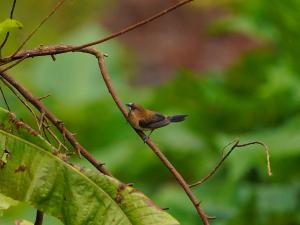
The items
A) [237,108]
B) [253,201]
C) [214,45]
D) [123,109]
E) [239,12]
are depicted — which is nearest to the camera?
[123,109]

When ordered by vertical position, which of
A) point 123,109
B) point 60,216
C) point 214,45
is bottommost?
point 214,45

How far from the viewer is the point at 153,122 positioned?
1645 mm

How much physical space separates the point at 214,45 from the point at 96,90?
6896mm

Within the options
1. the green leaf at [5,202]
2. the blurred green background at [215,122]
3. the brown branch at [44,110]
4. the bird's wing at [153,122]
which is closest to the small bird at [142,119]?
the bird's wing at [153,122]

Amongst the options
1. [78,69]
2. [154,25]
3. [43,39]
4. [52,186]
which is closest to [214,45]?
[154,25]

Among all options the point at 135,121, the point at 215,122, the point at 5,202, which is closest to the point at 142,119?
the point at 135,121

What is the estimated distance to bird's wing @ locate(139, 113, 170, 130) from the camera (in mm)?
1619

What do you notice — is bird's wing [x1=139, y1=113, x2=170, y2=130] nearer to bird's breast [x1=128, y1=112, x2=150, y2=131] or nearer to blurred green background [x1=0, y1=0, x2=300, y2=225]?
bird's breast [x1=128, y1=112, x2=150, y2=131]

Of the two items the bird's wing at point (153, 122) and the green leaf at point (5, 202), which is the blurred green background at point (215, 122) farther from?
the green leaf at point (5, 202)

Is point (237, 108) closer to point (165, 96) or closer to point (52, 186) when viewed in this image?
point (165, 96)

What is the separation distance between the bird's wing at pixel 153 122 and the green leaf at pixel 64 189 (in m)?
0.12

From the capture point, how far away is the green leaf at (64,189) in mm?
1525

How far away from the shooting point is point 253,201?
146 inches

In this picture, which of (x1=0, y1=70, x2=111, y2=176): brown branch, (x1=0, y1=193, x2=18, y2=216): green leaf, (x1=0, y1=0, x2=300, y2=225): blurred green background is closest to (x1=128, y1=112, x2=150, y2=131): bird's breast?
(x1=0, y1=70, x2=111, y2=176): brown branch
